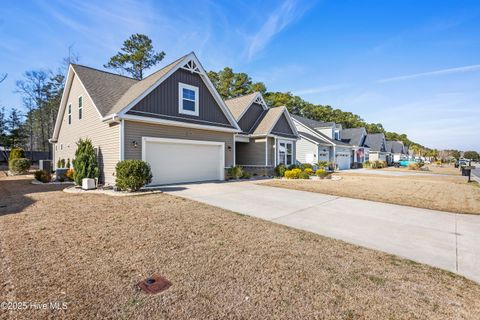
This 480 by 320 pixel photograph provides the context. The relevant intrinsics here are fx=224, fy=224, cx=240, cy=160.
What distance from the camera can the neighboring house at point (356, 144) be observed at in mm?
34816

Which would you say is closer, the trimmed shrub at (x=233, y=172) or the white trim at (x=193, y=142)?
the white trim at (x=193, y=142)

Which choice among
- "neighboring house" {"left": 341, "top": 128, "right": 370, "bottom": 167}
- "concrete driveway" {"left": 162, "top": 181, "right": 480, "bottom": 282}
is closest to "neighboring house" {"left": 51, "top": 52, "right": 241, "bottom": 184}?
"concrete driveway" {"left": 162, "top": 181, "right": 480, "bottom": 282}

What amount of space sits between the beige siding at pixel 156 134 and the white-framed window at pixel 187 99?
1.05 m

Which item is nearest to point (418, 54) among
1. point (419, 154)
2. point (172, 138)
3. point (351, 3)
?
point (351, 3)

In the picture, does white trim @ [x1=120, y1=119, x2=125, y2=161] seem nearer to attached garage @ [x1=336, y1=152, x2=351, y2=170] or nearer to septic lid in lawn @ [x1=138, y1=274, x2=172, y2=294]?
septic lid in lawn @ [x1=138, y1=274, x2=172, y2=294]

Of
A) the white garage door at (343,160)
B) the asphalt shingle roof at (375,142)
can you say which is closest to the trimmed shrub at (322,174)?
the white garage door at (343,160)

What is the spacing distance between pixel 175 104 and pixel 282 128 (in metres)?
9.83

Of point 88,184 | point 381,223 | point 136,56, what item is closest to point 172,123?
point 88,184

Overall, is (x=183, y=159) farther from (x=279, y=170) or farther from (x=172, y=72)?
(x=279, y=170)

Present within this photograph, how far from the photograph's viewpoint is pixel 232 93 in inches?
1399

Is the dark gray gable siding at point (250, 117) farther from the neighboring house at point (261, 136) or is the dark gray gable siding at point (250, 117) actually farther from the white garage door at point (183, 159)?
the white garage door at point (183, 159)

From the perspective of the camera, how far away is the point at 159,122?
11156mm

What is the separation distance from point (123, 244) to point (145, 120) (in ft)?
25.5

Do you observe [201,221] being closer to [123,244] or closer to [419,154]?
[123,244]
